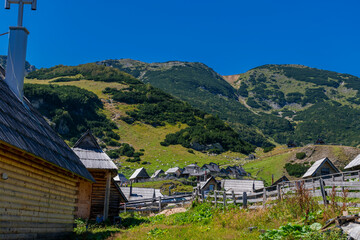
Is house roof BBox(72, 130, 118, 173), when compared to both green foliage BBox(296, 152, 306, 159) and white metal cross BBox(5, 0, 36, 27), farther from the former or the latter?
green foliage BBox(296, 152, 306, 159)

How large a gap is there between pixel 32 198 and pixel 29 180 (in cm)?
70

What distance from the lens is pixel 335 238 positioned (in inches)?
356

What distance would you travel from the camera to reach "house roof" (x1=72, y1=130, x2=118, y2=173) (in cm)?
2109

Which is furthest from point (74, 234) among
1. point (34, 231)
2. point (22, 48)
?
point (22, 48)

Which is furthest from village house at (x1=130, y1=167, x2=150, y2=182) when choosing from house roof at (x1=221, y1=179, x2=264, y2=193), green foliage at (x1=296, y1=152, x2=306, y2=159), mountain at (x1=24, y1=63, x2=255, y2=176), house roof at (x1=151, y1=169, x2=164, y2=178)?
green foliage at (x1=296, y1=152, x2=306, y2=159)

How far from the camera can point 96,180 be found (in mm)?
21875

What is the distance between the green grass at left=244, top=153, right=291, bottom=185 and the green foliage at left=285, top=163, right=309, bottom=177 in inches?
48.8

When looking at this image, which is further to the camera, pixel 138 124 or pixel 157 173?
pixel 138 124

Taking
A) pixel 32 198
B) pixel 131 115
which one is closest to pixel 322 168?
pixel 32 198

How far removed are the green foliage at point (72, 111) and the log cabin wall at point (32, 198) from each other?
8415 cm

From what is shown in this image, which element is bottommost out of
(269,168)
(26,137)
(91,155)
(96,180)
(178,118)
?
(96,180)

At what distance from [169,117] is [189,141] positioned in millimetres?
27971

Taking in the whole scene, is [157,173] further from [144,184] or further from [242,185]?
[242,185]

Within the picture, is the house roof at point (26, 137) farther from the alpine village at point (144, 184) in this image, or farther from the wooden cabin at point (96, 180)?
the wooden cabin at point (96, 180)
